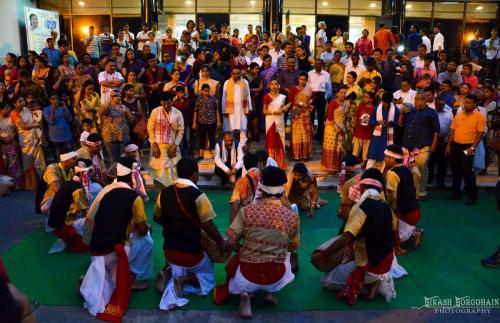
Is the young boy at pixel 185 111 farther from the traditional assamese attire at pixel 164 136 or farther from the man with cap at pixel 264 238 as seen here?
the man with cap at pixel 264 238

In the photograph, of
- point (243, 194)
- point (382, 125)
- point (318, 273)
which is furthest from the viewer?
point (382, 125)

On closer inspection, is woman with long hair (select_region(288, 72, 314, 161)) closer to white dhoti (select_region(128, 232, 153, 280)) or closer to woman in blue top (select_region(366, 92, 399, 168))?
woman in blue top (select_region(366, 92, 399, 168))

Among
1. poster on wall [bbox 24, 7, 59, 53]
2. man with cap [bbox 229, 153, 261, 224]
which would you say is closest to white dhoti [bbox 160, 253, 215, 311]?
man with cap [bbox 229, 153, 261, 224]

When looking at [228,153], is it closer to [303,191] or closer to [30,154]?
[303,191]

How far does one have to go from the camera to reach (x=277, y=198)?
4344 millimetres

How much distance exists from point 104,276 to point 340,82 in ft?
25.8

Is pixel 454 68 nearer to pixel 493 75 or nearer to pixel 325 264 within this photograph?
pixel 493 75

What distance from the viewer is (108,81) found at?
377 inches

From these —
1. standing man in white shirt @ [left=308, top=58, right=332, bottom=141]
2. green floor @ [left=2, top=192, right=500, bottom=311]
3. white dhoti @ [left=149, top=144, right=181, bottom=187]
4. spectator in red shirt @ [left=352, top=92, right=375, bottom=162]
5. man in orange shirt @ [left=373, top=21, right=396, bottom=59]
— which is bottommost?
green floor @ [left=2, top=192, right=500, bottom=311]

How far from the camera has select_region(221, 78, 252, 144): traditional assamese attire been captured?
367 inches

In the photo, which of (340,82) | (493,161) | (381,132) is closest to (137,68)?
(340,82)

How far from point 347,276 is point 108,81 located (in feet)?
22.2

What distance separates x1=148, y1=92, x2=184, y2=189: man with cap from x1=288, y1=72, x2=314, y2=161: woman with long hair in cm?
280

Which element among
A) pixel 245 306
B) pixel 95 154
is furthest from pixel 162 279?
pixel 95 154
